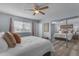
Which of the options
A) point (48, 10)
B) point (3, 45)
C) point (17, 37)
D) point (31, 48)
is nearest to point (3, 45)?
point (3, 45)

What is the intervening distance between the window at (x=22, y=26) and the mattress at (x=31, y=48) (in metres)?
0.15

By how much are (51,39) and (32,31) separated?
1.27 ft

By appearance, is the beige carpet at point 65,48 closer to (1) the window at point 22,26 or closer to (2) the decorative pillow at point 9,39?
(1) the window at point 22,26

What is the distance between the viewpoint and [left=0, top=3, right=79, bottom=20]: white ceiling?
1616 millimetres

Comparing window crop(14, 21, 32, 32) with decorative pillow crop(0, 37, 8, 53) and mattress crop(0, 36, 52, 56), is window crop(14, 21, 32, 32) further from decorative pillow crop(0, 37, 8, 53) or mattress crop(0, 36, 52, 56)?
decorative pillow crop(0, 37, 8, 53)

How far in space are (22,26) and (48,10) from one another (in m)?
0.55

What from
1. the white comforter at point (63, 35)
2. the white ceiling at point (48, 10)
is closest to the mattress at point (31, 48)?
the white comforter at point (63, 35)

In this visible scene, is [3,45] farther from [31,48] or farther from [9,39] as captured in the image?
[31,48]

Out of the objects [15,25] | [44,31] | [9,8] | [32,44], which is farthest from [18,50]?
[9,8]

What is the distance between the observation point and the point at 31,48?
161 centimetres

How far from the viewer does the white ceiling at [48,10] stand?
162 cm

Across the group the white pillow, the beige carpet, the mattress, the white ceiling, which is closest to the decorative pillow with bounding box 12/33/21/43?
the mattress

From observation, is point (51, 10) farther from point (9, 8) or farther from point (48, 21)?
point (9, 8)

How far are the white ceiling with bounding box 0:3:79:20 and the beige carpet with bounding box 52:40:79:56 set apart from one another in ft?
1.53
